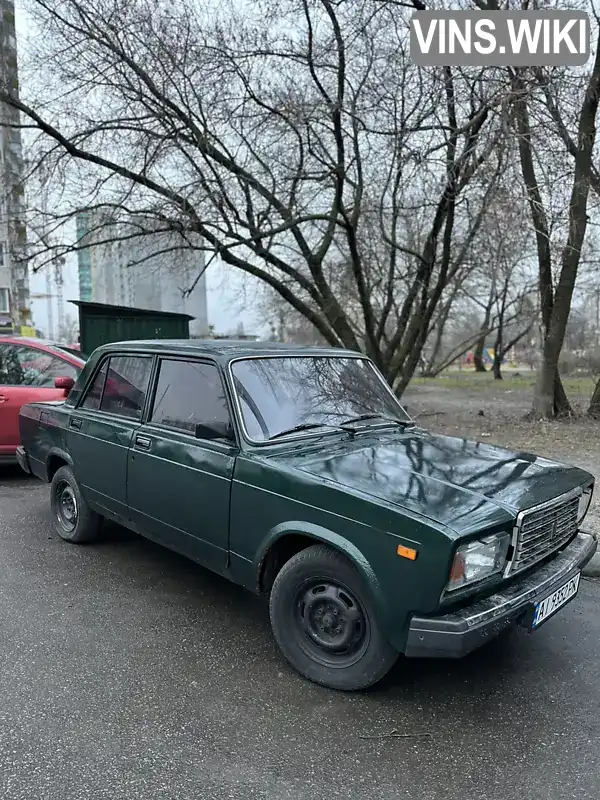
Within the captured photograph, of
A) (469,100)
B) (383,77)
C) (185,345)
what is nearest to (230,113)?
(383,77)

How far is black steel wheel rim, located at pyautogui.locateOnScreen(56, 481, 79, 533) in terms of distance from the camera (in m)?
4.99

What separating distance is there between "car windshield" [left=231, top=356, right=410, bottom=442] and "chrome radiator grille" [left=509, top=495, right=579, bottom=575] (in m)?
1.25

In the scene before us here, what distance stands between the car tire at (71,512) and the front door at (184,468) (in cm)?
93

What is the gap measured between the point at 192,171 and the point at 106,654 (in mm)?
9092

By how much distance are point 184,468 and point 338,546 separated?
1268 millimetres

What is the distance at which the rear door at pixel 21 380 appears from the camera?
6.80 m

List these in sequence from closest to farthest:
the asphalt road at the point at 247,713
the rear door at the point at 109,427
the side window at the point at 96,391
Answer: the asphalt road at the point at 247,713, the rear door at the point at 109,427, the side window at the point at 96,391

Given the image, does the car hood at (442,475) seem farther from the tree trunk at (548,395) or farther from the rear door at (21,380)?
the tree trunk at (548,395)

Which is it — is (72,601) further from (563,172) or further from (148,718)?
(563,172)

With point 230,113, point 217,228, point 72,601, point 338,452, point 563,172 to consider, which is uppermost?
point 230,113

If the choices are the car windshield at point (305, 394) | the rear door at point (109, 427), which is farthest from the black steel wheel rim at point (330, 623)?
the rear door at point (109, 427)

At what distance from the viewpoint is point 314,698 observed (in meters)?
2.90

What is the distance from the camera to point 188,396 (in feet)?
12.7

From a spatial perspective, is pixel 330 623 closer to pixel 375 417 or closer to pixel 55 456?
pixel 375 417
